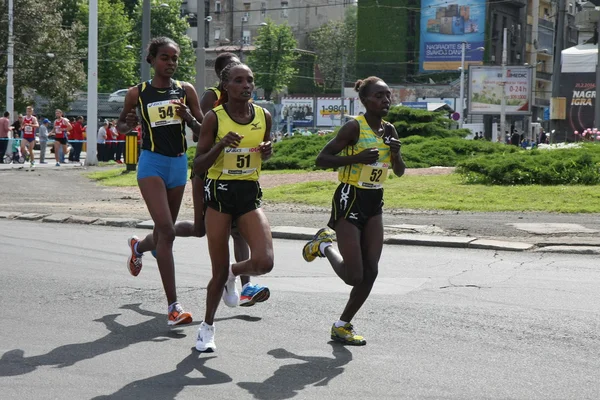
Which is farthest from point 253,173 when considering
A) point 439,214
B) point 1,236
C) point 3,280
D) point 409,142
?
point 409,142

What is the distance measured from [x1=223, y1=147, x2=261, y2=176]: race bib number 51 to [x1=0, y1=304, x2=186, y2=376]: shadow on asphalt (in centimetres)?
126

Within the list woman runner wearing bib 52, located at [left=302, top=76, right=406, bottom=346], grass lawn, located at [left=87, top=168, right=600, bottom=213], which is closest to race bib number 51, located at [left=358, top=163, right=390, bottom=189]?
woman runner wearing bib 52, located at [left=302, top=76, right=406, bottom=346]

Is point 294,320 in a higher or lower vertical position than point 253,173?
lower

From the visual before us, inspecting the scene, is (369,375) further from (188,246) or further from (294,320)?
(188,246)

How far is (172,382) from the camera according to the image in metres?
5.77

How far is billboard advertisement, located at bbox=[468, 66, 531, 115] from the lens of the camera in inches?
2242

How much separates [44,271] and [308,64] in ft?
349

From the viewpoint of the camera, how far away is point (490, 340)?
22.6 feet

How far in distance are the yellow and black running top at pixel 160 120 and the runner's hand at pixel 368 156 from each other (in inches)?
61.1

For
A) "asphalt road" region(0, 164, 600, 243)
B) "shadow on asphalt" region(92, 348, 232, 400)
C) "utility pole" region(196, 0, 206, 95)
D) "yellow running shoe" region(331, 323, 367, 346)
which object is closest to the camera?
"shadow on asphalt" region(92, 348, 232, 400)

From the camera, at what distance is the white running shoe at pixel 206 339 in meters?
6.51

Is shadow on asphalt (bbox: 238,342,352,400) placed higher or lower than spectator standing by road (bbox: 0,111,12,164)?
lower

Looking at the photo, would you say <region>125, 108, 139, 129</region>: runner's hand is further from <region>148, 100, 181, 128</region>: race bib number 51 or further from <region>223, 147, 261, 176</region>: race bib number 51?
<region>223, 147, 261, 176</region>: race bib number 51

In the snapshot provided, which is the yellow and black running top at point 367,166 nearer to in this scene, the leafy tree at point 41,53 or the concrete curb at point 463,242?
the concrete curb at point 463,242
